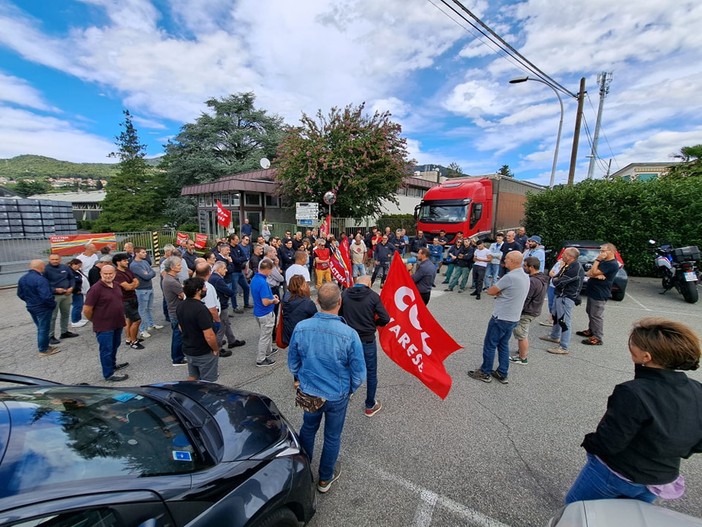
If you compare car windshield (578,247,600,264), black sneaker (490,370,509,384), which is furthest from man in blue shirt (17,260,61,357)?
car windshield (578,247,600,264)

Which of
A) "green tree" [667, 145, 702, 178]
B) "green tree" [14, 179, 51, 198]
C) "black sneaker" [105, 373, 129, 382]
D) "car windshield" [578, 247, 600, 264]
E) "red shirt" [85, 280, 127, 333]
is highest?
"green tree" [14, 179, 51, 198]

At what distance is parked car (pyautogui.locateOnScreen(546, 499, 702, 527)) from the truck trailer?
13.2 metres

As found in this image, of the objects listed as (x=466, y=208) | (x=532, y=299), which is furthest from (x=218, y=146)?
(x=532, y=299)

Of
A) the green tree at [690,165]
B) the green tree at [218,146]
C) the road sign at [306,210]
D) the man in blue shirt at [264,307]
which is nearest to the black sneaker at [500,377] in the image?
the man in blue shirt at [264,307]

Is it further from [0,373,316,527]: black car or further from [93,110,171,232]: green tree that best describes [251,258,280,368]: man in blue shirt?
[93,110,171,232]: green tree

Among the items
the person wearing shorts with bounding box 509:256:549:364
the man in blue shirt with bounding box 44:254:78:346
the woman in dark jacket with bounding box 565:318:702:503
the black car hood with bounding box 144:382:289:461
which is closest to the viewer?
the woman in dark jacket with bounding box 565:318:702:503

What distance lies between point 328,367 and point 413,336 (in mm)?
1802

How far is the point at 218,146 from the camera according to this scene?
28.6 m

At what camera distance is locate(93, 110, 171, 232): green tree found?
90.6ft

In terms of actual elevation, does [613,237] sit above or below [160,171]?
below

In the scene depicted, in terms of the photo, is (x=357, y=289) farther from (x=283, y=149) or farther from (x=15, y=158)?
(x=15, y=158)

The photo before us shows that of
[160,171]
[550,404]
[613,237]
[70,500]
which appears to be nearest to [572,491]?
[550,404]

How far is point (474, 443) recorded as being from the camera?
11.0 feet

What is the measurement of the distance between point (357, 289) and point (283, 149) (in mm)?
15178
